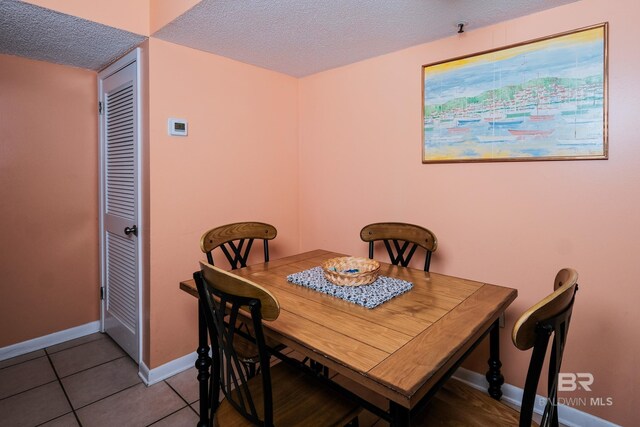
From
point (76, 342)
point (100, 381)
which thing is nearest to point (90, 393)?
point (100, 381)

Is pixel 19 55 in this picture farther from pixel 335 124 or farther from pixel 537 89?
pixel 537 89

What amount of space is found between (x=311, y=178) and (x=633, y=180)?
79.9 inches

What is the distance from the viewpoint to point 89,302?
276 centimetres

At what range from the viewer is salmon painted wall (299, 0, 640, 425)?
1.58 metres

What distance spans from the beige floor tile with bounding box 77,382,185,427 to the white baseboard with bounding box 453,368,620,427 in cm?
171

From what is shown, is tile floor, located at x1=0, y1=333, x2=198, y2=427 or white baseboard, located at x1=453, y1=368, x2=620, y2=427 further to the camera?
tile floor, located at x1=0, y1=333, x2=198, y2=427

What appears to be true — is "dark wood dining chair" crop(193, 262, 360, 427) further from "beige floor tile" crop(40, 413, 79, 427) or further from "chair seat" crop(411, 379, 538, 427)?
"beige floor tile" crop(40, 413, 79, 427)

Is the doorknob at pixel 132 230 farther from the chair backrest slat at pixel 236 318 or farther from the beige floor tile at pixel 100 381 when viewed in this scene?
the chair backrest slat at pixel 236 318

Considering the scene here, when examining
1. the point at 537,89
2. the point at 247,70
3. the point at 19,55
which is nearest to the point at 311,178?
the point at 247,70

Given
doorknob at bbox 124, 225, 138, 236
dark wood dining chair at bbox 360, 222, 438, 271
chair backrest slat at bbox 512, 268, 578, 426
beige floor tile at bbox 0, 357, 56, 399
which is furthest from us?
doorknob at bbox 124, 225, 138, 236

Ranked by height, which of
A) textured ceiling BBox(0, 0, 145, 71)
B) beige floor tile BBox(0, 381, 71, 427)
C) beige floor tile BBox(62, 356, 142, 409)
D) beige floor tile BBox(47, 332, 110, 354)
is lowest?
beige floor tile BBox(0, 381, 71, 427)

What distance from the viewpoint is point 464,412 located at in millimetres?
1198

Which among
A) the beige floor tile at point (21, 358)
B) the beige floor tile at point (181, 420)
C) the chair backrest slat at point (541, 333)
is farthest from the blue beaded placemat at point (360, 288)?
the beige floor tile at point (21, 358)

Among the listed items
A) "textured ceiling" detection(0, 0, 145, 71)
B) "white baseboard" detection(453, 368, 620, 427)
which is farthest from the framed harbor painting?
"textured ceiling" detection(0, 0, 145, 71)
